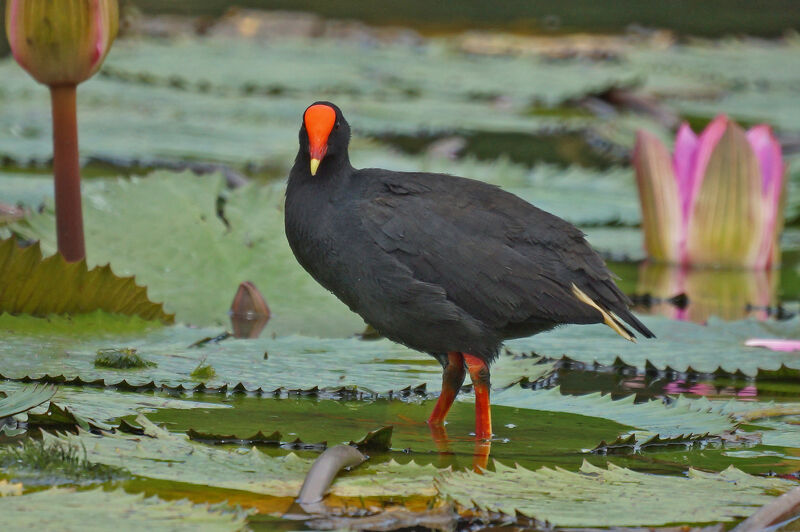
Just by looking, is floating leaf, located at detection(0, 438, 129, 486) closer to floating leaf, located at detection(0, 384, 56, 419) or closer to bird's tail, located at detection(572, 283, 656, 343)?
floating leaf, located at detection(0, 384, 56, 419)

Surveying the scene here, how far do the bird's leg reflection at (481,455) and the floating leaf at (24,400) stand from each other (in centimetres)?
65

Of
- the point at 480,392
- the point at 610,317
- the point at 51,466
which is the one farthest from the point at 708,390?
the point at 51,466

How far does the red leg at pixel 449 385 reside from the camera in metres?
2.22

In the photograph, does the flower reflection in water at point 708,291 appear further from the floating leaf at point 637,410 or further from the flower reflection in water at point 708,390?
the floating leaf at point 637,410

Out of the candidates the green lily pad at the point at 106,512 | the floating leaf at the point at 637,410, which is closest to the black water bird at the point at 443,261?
the floating leaf at the point at 637,410

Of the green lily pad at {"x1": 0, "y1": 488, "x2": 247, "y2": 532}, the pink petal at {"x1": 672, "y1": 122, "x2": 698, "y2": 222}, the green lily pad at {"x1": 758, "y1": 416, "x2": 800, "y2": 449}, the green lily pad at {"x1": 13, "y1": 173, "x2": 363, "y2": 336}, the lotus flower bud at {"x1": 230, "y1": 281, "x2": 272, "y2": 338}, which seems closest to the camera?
the green lily pad at {"x1": 0, "y1": 488, "x2": 247, "y2": 532}

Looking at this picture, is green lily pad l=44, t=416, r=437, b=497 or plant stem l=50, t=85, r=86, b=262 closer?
green lily pad l=44, t=416, r=437, b=497

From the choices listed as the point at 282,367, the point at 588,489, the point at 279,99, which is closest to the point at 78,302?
the point at 282,367

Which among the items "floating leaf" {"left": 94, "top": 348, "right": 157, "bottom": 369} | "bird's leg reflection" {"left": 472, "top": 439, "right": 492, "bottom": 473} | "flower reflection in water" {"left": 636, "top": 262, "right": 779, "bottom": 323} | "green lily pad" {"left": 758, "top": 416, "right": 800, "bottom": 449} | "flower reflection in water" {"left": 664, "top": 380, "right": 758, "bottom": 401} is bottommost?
"bird's leg reflection" {"left": 472, "top": 439, "right": 492, "bottom": 473}

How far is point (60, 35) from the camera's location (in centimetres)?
245

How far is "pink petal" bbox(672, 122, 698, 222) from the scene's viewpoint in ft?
12.4

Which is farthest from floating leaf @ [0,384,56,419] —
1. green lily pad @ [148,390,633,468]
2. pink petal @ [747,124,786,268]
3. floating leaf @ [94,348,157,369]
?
pink petal @ [747,124,786,268]

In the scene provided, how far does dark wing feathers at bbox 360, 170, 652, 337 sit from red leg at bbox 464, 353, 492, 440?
0.08 m

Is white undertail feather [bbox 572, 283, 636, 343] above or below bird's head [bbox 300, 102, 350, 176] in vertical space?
below
